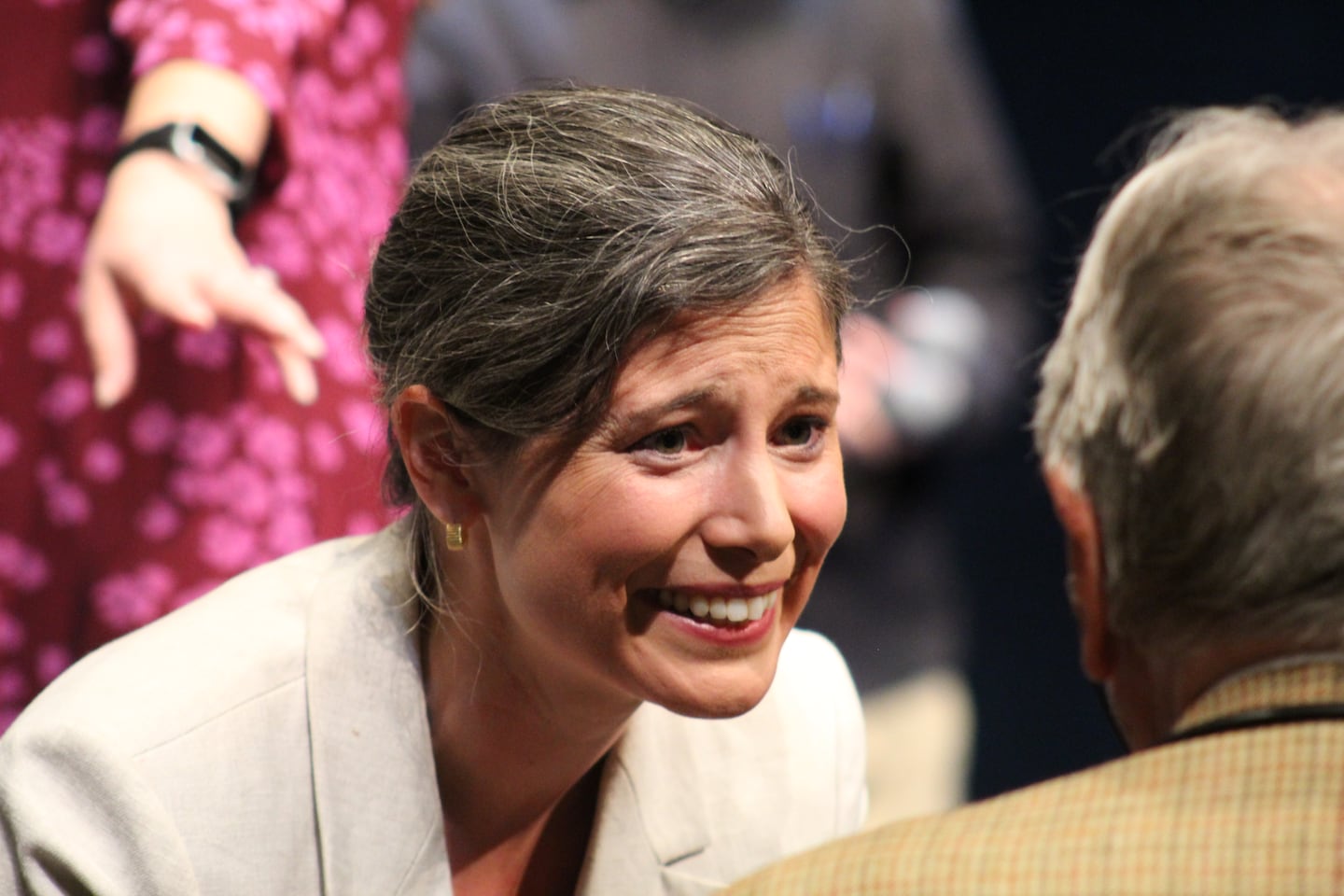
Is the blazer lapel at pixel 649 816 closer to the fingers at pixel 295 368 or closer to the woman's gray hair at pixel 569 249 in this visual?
the woman's gray hair at pixel 569 249

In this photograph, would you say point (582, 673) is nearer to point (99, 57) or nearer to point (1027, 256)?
point (99, 57)

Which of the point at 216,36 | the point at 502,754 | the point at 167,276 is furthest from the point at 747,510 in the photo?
the point at 216,36

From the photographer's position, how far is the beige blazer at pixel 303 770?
134 cm

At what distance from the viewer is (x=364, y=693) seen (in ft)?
4.88

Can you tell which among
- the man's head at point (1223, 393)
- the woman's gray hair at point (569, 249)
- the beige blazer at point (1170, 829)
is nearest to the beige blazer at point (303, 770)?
the woman's gray hair at point (569, 249)

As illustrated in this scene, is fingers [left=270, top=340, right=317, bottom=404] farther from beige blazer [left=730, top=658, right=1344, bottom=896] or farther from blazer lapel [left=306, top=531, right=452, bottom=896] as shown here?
beige blazer [left=730, top=658, right=1344, bottom=896]

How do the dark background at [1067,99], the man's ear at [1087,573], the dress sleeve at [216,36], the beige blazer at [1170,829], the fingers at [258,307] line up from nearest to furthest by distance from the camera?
1. the beige blazer at [1170,829]
2. the man's ear at [1087,573]
3. the fingers at [258,307]
4. the dress sleeve at [216,36]
5. the dark background at [1067,99]

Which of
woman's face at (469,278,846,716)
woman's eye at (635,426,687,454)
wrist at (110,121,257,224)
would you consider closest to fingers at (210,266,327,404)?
wrist at (110,121,257,224)

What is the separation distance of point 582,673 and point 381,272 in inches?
17.0

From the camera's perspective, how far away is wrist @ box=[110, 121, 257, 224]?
193 centimetres

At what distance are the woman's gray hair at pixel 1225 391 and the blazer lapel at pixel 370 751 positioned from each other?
804 millimetres

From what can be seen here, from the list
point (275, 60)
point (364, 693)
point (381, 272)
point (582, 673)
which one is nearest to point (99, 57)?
point (275, 60)

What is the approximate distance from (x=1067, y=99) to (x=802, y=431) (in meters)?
1.51

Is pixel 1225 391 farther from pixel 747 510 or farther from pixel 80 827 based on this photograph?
pixel 80 827
